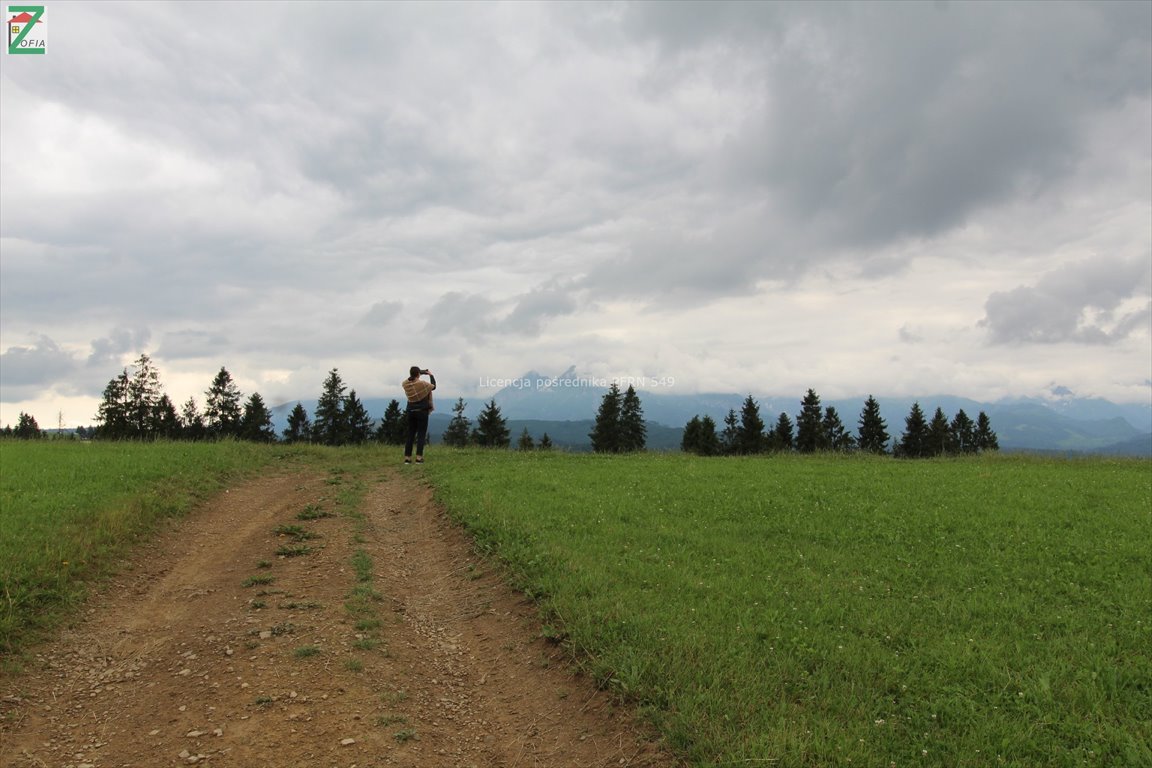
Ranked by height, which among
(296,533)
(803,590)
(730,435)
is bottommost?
(803,590)

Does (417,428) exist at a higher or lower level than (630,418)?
lower

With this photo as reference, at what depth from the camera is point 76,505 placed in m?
11.7

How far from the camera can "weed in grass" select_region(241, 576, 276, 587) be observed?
9086 mm

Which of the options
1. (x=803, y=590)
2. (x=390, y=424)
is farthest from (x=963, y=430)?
(x=803, y=590)

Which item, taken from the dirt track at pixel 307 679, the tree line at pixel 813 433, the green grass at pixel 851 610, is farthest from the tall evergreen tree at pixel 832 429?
the dirt track at pixel 307 679

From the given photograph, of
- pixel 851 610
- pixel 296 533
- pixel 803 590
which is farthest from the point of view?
pixel 296 533

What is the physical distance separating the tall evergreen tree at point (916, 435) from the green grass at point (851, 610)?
7972cm

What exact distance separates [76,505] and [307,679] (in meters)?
8.47

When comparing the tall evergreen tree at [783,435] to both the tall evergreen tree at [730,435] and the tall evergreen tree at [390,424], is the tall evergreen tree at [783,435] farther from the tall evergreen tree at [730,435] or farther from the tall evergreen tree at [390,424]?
the tall evergreen tree at [390,424]

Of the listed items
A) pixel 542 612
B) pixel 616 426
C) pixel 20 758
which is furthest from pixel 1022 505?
pixel 616 426

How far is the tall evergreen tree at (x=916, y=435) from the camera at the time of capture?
87.9 m

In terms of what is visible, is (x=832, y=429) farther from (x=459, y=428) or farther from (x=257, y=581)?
(x=257, y=581)

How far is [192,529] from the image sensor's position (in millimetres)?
12031

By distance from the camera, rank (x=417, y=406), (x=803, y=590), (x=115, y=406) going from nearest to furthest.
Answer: (x=803, y=590), (x=417, y=406), (x=115, y=406)
